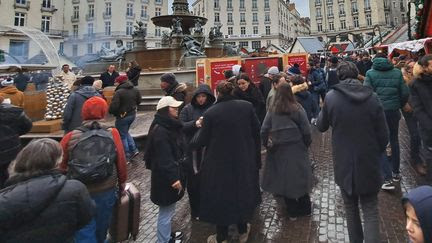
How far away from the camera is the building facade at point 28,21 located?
174 ft

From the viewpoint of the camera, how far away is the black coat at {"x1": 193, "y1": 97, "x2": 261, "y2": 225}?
3779 mm

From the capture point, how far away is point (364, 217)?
3.42 metres

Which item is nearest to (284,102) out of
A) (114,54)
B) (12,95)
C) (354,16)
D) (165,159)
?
(165,159)

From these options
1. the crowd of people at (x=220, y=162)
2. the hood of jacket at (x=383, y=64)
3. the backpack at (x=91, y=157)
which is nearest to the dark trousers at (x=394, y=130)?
the crowd of people at (x=220, y=162)

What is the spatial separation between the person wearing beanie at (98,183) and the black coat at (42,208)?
2.73 feet

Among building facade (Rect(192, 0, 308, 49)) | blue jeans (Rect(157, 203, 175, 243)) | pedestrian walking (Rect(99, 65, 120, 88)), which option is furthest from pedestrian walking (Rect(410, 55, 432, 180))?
building facade (Rect(192, 0, 308, 49))

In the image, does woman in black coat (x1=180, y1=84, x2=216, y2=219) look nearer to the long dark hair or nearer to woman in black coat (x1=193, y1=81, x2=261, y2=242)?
woman in black coat (x1=193, y1=81, x2=261, y2=242)

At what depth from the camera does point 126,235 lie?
3.58 meters

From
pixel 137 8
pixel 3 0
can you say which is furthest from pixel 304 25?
pixel 3 0

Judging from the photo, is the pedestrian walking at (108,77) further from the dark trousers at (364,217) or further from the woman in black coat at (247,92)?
the dark trousers at (364,217)

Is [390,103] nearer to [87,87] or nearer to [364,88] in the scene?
[364,88]

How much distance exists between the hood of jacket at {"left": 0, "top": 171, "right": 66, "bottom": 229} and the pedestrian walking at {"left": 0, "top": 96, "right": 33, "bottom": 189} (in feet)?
8.22

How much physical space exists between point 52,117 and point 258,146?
7321 millimetres

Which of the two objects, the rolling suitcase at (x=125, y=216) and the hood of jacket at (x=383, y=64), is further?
the hood of jacket at (x=383, y=64)
